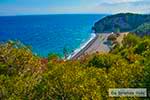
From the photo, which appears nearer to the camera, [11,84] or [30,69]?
[11,84]

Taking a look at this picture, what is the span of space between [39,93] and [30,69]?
499 inches

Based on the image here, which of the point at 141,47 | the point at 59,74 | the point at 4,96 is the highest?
the point at 59,74

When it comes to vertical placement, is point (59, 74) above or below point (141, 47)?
above

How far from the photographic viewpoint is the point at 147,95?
2347 cm

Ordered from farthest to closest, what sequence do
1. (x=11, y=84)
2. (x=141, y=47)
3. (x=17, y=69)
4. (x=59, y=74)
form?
(x=141, y=47) < (x=17, y=69) < (x=11, y=84) < (x=59, y=74)

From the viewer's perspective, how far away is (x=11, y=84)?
26297 millimetres

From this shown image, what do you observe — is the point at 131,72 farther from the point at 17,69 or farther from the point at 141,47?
the point at 141,47

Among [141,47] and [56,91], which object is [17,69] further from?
[141,47]

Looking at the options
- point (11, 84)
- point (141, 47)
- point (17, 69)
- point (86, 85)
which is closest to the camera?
point (86, 85)

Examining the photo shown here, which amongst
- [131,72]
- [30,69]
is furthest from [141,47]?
[131,72]

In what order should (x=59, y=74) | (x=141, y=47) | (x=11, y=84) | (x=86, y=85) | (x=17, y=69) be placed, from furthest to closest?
(x=141, y=47)
(x=17, y=69)
(x=11, y=84)
(x=59, y=74)
(x=86, y=85)

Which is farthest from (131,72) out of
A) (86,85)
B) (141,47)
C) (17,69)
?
(141,47)

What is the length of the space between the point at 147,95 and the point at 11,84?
9.01 m

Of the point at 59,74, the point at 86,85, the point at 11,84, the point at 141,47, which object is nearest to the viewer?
the point at 86,85
